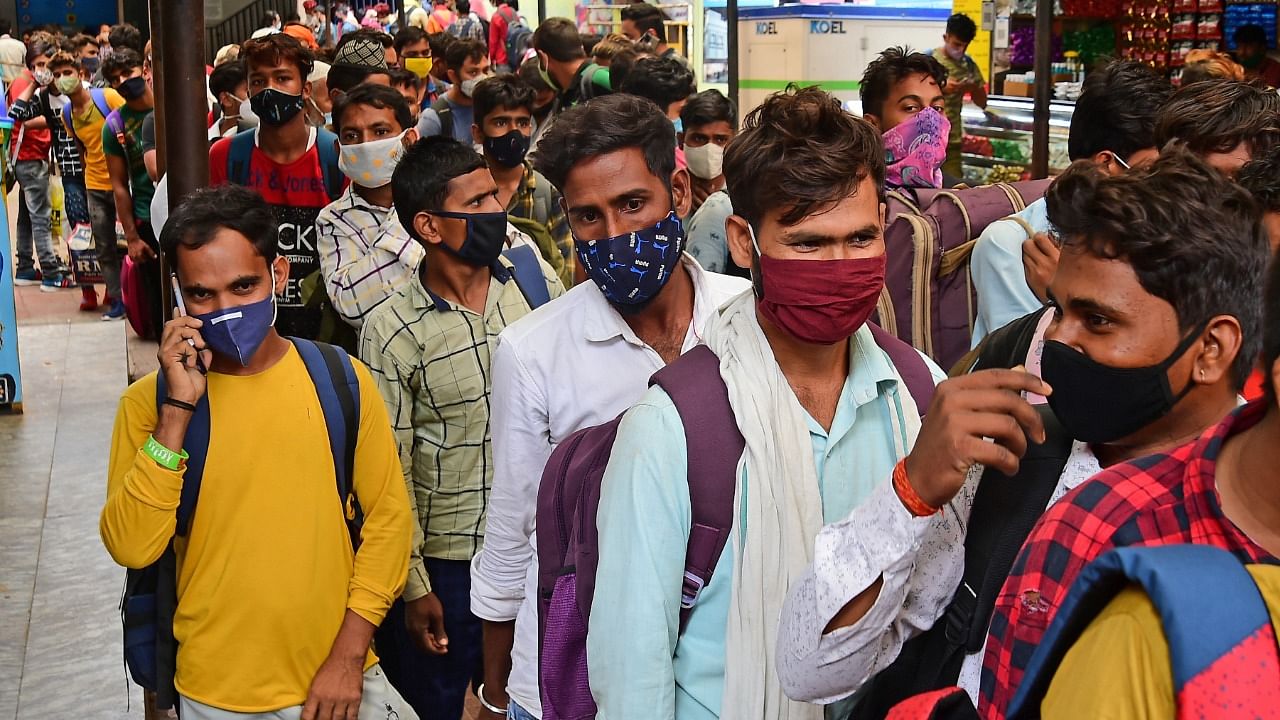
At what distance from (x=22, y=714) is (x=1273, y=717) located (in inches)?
181

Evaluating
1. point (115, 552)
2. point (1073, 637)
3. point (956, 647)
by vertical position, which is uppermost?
point (1073, 637)

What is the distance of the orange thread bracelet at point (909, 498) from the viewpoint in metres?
1.63

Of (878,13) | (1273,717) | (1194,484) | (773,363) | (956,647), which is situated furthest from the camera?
(878,13)

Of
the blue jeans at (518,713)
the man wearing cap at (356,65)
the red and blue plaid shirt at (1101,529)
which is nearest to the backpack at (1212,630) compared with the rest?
the red and blue plaid shirt at (1101,529)

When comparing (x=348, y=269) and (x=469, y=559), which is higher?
(x=348, y=269)

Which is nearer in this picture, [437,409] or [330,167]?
[437,409]

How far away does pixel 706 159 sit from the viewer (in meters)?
5.51

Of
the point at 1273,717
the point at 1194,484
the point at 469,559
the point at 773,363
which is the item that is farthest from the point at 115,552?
the point at 1273,717

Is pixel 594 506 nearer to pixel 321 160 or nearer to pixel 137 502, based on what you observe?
pixel 137 502

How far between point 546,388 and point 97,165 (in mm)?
9253

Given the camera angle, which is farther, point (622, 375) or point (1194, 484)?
point (622, 375)

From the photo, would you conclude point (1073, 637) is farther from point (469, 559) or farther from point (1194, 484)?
point (469, 559)

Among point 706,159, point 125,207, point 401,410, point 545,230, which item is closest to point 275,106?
point 545,230

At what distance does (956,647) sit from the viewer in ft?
5.82
